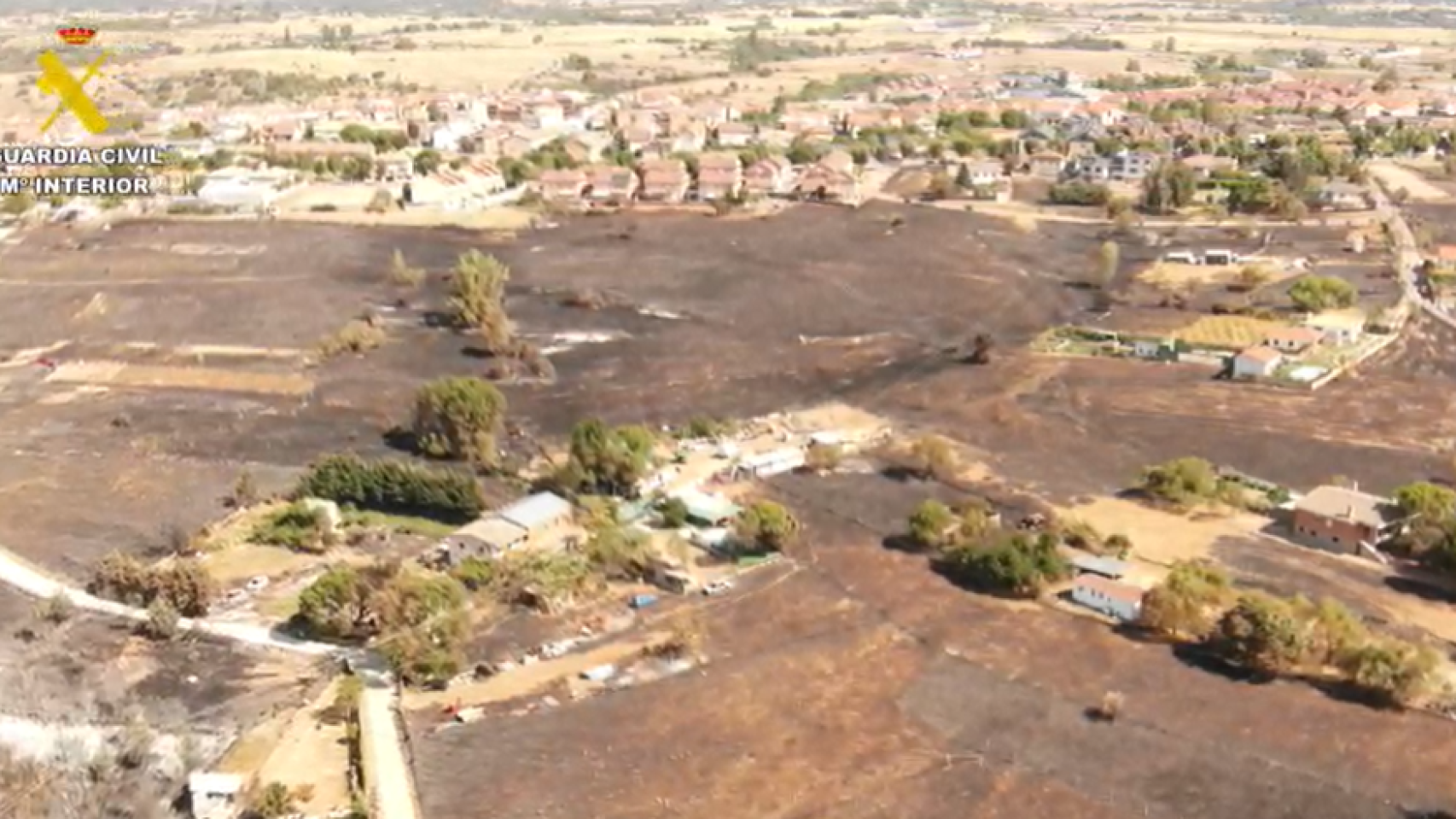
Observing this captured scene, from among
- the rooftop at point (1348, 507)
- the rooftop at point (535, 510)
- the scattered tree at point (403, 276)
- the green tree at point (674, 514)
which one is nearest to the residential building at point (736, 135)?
the scattered tree at point (403, 276)

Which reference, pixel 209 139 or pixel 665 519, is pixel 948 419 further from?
pixel 209 139

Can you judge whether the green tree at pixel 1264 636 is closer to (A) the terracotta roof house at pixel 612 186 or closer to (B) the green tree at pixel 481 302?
(B) the green tree at pixel 481 302

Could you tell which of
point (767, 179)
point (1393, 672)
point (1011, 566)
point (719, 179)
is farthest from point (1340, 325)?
point (719, 179)

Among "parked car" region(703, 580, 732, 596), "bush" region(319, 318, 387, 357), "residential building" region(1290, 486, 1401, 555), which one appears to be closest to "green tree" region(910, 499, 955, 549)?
"parked car" region(703, 580, 732, 596)

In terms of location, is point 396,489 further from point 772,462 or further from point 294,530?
point 772,462

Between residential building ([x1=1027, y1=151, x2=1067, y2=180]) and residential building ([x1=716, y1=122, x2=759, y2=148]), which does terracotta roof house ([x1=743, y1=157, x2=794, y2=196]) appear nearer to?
residential building ([x1=716, y1=122, x2=759, y2=148])

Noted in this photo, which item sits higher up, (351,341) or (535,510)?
(535,510)

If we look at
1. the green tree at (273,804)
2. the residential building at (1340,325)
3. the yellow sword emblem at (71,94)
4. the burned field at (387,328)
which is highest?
the yellow sword emblem at (71,94)
